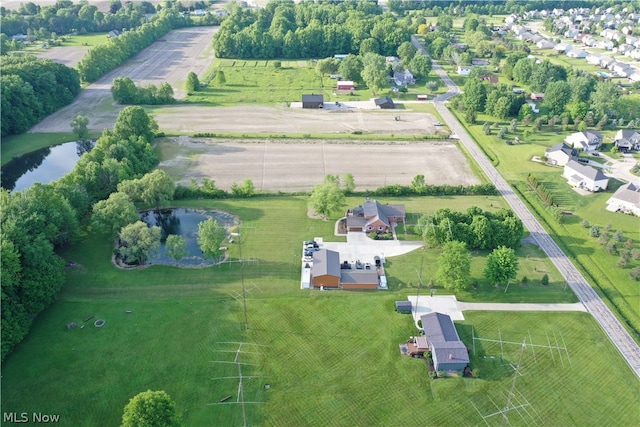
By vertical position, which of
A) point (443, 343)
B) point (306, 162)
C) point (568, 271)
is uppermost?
point (306, 162)

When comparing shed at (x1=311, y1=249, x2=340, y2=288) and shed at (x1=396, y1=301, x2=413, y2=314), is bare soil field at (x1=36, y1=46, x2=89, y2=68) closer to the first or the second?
shed at (x1=311, y1=249, x2=340, y2=288)

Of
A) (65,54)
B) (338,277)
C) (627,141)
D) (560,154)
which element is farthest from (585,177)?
(65,54)

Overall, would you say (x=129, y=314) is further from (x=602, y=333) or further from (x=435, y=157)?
(x=435, y=157)

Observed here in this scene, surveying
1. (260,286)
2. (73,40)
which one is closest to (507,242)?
(260,286)

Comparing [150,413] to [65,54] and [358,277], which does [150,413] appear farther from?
[65,54]

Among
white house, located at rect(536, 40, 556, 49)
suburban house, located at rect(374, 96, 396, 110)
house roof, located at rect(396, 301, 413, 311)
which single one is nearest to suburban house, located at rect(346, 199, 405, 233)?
house roof, located at rect(396, 301, 413, 311)

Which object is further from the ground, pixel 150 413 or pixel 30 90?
pixel 30 90

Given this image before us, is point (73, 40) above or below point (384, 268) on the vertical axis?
above
